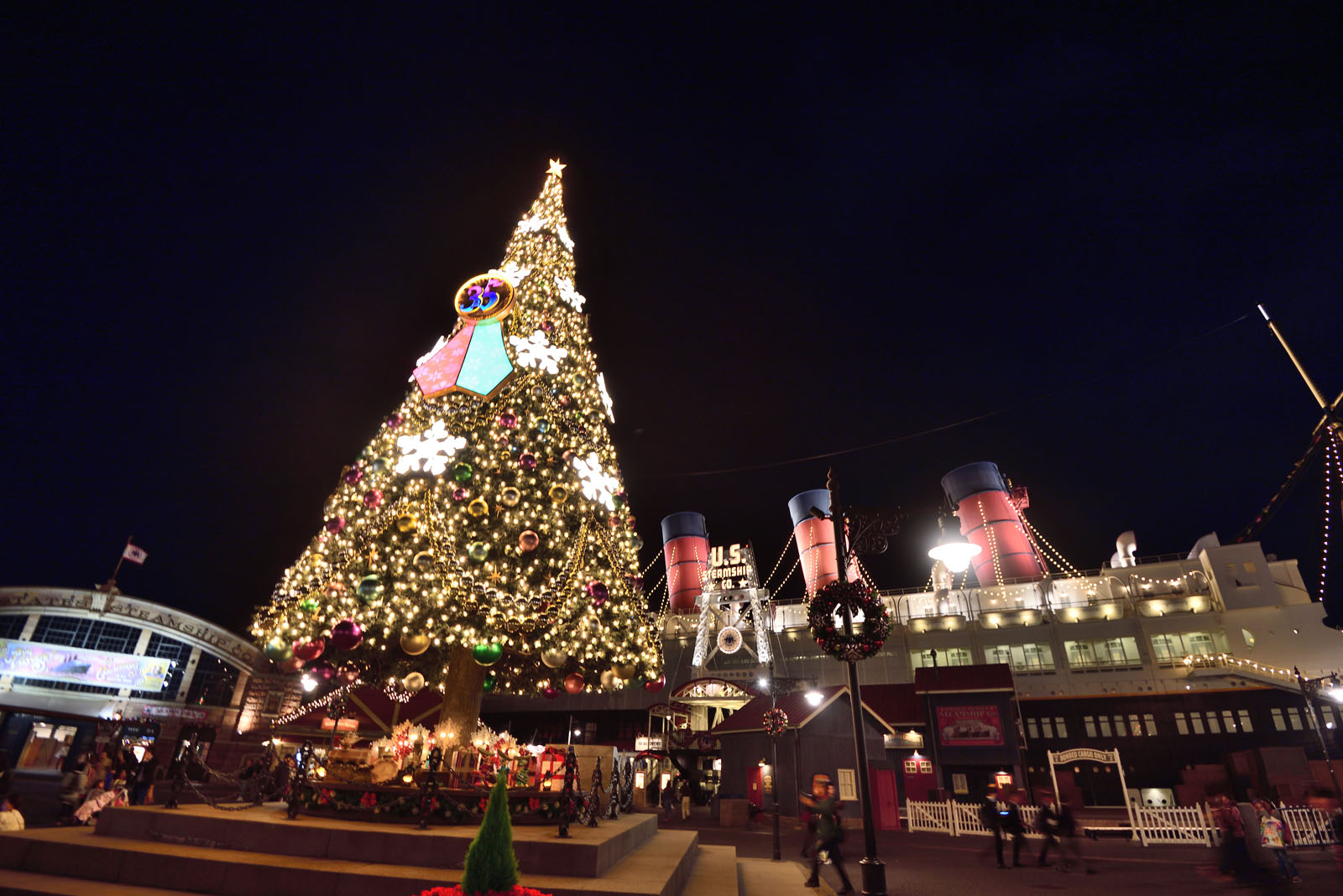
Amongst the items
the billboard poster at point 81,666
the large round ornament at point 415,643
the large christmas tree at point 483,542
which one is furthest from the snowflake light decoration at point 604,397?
the billboard poster at point 81,666

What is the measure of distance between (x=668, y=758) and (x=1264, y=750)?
27480 millimetres

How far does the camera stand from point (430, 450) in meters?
11.8

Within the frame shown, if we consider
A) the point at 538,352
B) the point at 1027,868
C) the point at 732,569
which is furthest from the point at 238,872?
the point at 732,569

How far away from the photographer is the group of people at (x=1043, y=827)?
12.3 meters

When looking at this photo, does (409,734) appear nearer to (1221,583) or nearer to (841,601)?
(841,601)

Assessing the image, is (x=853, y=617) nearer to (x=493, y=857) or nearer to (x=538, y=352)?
(x=493, y=857)

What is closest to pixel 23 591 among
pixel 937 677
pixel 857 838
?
pixel 857 838

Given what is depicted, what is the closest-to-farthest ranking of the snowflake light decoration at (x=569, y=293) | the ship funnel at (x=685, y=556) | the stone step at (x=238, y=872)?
1. the stone step at (x=238, y=872)
2. the snowflake light decoration at (x=569, y=293)
3. the ship funnel at (x=685, y=556)

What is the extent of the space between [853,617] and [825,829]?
3.72m

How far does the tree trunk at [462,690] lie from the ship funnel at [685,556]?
1491 inches

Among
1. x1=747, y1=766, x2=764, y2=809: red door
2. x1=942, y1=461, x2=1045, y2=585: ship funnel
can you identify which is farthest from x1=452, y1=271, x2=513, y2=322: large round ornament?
x1=942, y1=461, x2=1045, y2=585: ship funnel

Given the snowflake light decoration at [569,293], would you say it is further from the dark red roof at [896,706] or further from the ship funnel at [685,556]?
the ship funnel at [685,556]

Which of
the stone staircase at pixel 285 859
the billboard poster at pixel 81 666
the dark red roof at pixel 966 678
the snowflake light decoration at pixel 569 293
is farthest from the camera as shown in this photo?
the billboard poster at pixel 81 666

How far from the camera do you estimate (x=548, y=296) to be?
14445 mm
